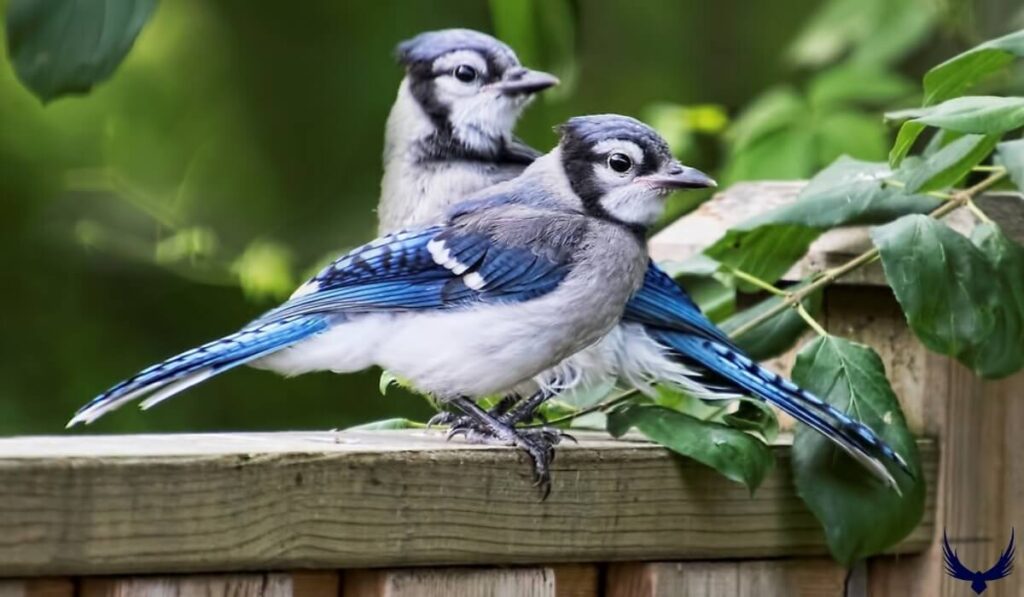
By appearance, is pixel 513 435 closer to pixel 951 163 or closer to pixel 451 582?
pixel 451 582

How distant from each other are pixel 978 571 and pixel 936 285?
46cm

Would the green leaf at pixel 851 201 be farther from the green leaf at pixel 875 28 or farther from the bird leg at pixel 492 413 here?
the green leaf at pixel 875 28

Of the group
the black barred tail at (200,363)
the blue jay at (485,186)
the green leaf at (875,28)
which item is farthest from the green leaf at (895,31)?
the black barred tail at (200,363)

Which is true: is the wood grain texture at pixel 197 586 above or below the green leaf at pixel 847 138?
below

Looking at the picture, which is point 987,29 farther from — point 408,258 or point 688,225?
point 408,258

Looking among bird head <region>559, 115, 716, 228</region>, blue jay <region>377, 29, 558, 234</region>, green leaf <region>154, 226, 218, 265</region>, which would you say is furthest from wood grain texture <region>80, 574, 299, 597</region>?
green leaf <region>154, 226, 218, 265</region>

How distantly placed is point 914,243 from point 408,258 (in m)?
0.73

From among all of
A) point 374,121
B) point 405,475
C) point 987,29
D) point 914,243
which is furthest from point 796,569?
point 374,121

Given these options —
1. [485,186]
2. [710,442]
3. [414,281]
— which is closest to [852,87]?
[485,186]

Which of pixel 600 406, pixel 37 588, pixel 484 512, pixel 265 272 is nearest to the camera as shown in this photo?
pixel 37 588

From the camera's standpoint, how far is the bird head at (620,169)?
246 centimetres

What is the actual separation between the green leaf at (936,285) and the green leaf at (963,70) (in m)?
0.18

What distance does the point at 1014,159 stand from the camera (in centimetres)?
216

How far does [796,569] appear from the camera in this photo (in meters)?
2.26
